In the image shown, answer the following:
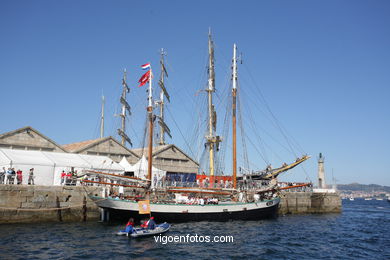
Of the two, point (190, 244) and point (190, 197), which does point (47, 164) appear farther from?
point (190, 244)

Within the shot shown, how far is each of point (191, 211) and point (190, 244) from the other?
1061cm

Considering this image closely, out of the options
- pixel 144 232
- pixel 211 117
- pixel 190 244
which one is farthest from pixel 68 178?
pixel 211 117

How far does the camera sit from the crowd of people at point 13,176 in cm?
2991

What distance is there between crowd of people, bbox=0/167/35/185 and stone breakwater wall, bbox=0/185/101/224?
146 cm

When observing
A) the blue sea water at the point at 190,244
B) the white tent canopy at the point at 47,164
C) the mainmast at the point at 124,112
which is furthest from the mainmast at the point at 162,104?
the blue sea water at the point at 190,244

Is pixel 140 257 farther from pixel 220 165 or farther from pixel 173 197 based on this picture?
pixel 220 165

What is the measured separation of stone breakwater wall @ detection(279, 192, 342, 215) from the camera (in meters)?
48.3

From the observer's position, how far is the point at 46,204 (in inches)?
1197

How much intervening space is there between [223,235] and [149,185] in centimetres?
1060

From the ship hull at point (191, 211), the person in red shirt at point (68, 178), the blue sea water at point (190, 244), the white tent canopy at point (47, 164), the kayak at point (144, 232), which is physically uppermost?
the white tent canopy at point (47, 164)

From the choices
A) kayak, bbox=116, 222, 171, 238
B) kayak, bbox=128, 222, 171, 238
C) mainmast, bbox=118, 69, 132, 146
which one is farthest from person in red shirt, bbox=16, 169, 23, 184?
mainmast, bbox=118, 69, 132, 146

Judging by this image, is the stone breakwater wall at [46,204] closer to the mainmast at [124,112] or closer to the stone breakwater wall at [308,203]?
the stone breakwater wall at [308,203]

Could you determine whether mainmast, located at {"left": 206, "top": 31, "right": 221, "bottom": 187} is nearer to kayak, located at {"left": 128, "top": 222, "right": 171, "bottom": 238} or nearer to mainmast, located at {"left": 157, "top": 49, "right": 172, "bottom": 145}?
mainmast, located at {"left": 157, "top": 49, "right": 172, "bottom": 145}
